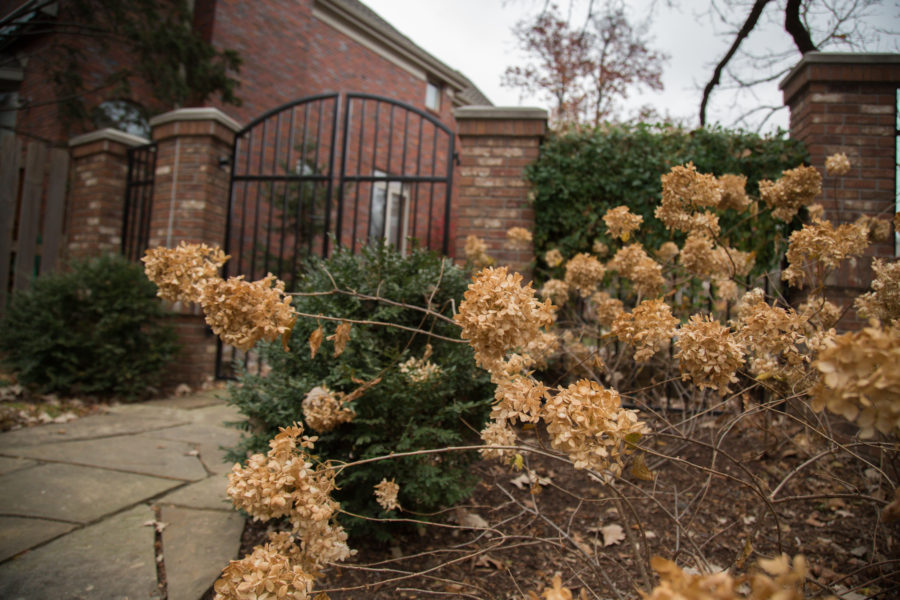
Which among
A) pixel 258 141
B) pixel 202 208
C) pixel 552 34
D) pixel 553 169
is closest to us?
pixel 553 169

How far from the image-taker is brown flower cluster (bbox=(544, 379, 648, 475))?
88cm

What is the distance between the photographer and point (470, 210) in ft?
12.8

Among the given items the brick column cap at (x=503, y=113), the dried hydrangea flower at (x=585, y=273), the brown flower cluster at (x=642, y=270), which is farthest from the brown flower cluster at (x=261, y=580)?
the brick column cap at (x=503, y=113)

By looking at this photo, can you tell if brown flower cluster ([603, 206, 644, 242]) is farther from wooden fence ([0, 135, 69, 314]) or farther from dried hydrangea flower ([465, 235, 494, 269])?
wooden fence ([0, 135, 69, 314])

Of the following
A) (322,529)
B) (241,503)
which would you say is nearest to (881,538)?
(322,529)

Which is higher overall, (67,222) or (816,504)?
(67,222)

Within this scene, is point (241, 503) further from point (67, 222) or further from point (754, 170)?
point (67, 222)

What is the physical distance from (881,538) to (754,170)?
2502 millimetres

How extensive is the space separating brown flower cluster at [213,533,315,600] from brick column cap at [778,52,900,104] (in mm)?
4136

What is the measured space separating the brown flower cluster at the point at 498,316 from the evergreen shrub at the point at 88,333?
12.8 ft

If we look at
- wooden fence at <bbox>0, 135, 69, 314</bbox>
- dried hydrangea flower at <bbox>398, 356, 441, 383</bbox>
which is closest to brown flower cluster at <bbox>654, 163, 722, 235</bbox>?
dried hydrangea flower at <bbox>398, 356, 441, 383</bbox>

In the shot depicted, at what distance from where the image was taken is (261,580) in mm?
868

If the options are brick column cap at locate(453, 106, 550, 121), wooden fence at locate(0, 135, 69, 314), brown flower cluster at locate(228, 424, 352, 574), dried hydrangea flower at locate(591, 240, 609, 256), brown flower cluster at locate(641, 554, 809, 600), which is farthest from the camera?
wooden fence at locate(0, 135, 69, 314)

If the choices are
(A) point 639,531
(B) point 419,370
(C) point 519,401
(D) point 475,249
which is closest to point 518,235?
(D) point 475,249
